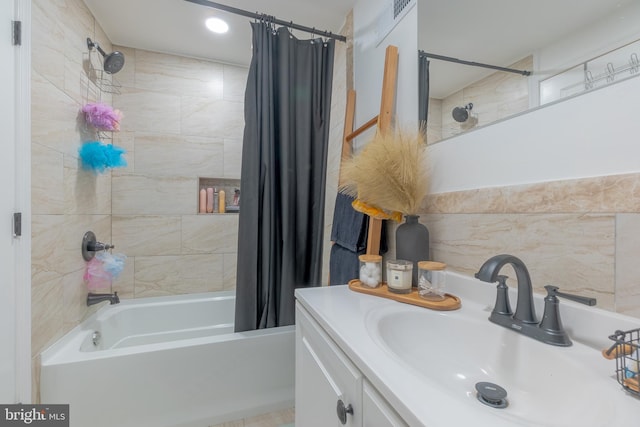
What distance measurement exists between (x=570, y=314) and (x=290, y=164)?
1.37 meters

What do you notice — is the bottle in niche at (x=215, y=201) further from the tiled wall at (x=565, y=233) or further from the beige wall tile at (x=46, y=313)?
the tiled wall at (x=565, y=233)

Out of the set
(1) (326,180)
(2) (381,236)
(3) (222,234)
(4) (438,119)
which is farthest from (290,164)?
(3) (222,234)

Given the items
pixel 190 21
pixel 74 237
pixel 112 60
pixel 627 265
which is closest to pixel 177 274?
pixel 74 237

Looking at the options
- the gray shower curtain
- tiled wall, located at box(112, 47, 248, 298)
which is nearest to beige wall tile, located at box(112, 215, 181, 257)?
tiled wall, located at box(112, 47, 248, 298)

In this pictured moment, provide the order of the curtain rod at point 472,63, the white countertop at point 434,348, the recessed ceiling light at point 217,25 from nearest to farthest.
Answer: the white countertop at point 434,348 < the curtain rod at point 472,63 < the recessed ceiling light at point 217,25

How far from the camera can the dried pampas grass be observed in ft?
2.99

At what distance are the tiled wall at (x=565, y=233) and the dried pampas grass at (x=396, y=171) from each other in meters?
0.14

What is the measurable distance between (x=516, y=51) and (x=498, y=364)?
2.61ft

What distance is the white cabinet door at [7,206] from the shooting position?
100 centimetres

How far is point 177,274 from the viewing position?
215cm

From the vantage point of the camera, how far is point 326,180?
176cm

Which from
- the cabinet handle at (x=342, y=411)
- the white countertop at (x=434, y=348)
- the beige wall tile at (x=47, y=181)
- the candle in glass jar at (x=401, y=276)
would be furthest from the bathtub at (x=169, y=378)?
the cabinet handle at (x=342, y=411)

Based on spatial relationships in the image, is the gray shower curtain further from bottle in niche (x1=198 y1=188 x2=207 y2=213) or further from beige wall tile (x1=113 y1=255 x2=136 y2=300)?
beige wall tile (x1=113 y1=255 x2=136 y2=300)

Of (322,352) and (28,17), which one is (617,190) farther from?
(28,17)
